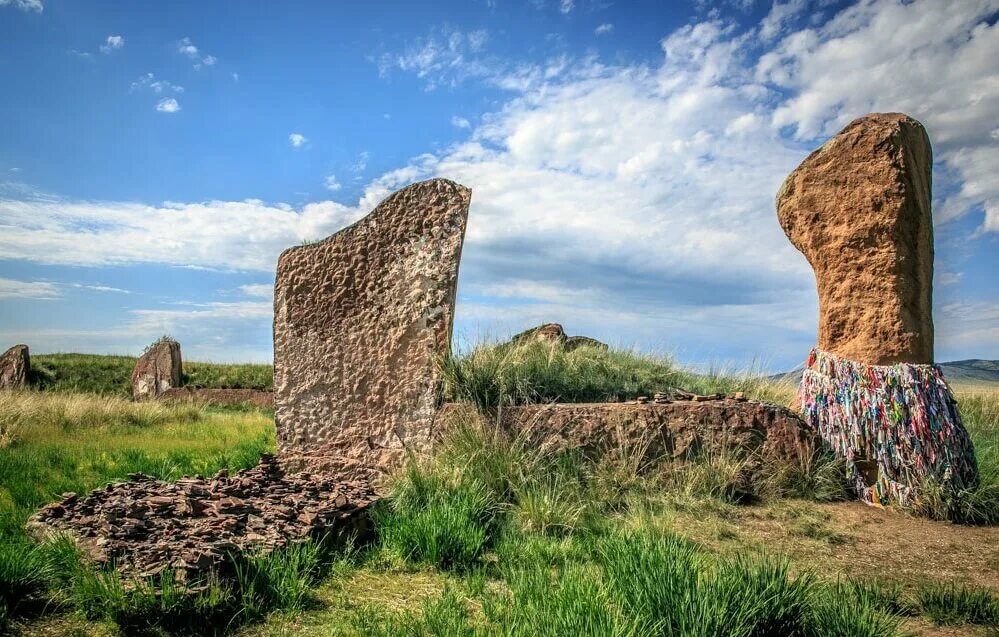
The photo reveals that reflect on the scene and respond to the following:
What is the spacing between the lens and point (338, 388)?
19.2 feet

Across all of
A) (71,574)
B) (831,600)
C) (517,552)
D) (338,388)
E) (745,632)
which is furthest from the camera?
(338,388)

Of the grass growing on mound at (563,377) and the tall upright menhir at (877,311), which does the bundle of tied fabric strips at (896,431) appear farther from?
the grass growing on mound at (563,377)

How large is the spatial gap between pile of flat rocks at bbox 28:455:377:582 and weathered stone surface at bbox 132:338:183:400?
11.2m

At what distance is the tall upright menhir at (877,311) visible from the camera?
540 centimetres

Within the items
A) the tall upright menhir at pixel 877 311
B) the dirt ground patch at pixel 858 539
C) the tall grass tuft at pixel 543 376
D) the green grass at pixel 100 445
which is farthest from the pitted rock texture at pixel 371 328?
the tall upright menhir at pixel 877 311

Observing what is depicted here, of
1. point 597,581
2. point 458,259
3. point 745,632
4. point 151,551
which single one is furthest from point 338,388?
point 745,632

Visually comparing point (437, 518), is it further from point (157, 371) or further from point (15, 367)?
point (15, 367)

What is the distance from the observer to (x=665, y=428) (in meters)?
5.55

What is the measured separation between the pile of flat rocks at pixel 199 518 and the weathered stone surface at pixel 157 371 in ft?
36.8

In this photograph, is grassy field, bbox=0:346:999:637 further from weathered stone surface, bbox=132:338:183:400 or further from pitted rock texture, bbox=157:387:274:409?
weathered stone surface, bbox=132:338:183:400

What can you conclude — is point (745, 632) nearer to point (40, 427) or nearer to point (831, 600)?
point (831, 600)

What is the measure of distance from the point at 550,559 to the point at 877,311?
397cm

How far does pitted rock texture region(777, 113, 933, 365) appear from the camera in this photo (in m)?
5.96

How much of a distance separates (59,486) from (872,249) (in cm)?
731
